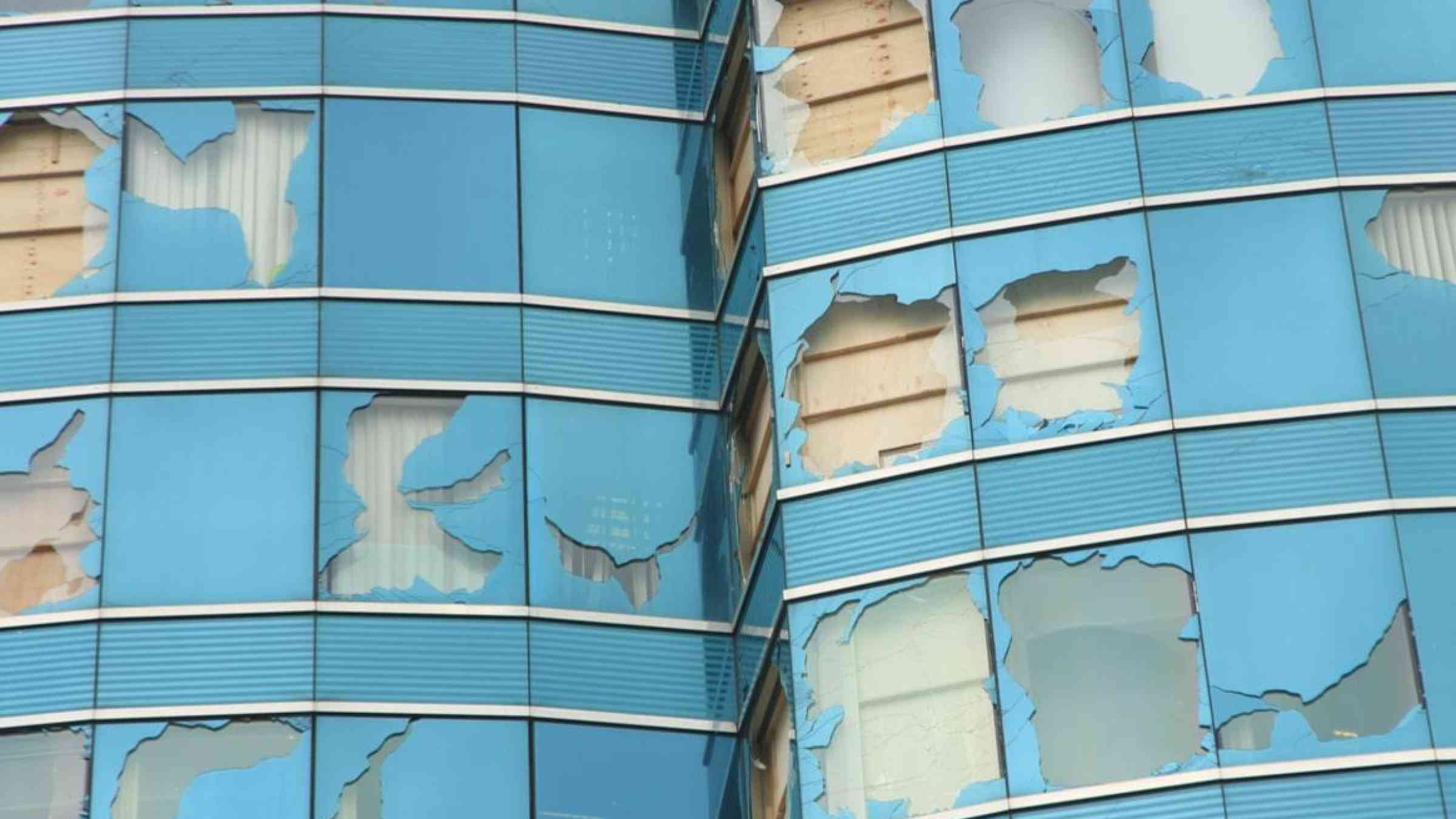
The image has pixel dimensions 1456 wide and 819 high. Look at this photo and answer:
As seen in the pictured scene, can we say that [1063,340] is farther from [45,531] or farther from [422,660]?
[45,531]

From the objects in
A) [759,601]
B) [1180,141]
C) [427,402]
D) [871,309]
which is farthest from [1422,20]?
[427,402]

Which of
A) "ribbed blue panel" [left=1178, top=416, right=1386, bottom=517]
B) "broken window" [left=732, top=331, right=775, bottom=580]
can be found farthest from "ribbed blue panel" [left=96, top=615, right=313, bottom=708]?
"ribbed blue panel" [left=1178, top=416, right=1386, bottom=517]

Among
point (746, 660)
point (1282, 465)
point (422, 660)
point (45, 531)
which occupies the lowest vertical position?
point (746, 660)

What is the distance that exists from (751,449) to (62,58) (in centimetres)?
733

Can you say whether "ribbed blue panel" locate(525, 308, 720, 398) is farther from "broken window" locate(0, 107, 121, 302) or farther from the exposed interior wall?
"broken window" locate(0, 107, 121, 302)

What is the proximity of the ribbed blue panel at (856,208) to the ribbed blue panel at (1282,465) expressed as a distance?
3.06m

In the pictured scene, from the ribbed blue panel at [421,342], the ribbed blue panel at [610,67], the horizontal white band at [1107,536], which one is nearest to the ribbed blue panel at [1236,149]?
the horizontal white band at [1107,536]

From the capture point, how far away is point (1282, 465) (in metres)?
20.5

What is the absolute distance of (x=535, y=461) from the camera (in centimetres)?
2398

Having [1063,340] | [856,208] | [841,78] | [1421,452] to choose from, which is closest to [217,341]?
[856,208]

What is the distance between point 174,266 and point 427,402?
2550mm

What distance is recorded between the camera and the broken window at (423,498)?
23359 mm

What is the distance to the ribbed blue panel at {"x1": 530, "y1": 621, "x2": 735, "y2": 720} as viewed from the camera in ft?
75.4

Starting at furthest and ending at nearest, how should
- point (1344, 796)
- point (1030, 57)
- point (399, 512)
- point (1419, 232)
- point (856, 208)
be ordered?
point (399, 512) < point (1030, 57) < point (856, 208) < point (1419, 232) < point (1344, 796)
